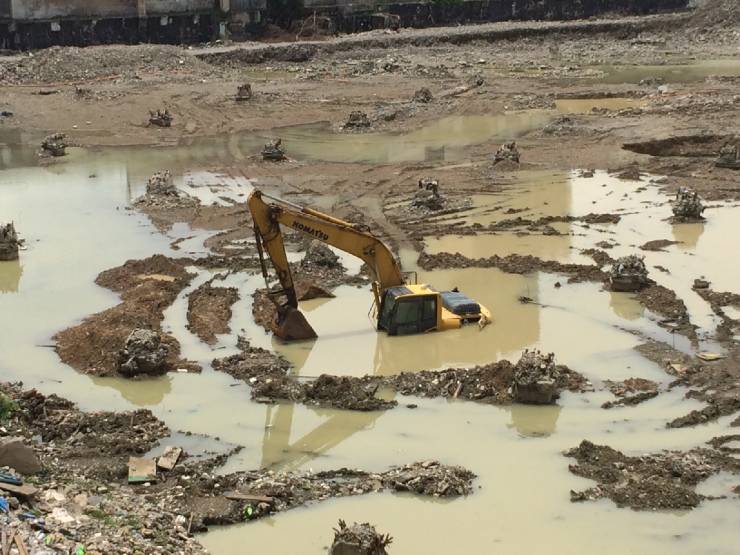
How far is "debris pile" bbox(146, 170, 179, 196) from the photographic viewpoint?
90.5 ft

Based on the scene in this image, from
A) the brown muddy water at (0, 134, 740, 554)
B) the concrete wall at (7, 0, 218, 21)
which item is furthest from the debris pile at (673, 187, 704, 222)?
the concrete wall at (7, 0, 218, 21)

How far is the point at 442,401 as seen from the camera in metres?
15.5

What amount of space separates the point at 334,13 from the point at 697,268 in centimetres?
4747

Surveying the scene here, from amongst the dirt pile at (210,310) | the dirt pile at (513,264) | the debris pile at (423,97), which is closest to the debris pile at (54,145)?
the debris pile at (423,97)

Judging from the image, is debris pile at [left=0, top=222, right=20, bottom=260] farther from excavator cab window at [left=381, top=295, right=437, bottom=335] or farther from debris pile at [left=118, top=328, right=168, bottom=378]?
excavator cab window at [left=381, top=295, right=437, bottom=335]

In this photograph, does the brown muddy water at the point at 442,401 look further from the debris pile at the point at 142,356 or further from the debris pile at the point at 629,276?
the debris pile at the point at 629,276

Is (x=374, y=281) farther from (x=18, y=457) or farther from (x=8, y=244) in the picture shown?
(x=8, y=244)

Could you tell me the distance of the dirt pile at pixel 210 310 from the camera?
18438 mm

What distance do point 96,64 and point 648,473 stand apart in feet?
143

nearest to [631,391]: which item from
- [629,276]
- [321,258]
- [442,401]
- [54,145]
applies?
[442,401]

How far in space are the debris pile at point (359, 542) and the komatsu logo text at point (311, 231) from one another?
7.05 metres

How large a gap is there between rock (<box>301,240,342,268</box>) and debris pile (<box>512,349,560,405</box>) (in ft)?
22.5

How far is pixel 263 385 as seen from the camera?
1596 cm

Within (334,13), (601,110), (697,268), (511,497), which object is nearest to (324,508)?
(511,497)
